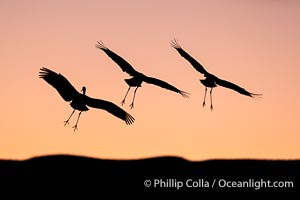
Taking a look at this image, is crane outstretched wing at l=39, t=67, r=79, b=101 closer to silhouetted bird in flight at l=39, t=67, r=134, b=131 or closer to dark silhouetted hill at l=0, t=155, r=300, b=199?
silhouetted bird in flight at l=39, t=67, r=134, b=131

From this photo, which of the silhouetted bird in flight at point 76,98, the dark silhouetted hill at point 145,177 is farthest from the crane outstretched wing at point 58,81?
the dark silhouetted hill at point 145,177

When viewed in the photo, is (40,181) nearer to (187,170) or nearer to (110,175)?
(110,175)

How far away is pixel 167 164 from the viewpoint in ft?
69.5

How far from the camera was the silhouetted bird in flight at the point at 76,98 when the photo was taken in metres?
19.1

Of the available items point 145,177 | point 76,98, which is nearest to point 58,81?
point 76,98

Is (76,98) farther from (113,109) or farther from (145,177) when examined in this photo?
(145,177)

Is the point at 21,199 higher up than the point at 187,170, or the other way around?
the point at 187,170

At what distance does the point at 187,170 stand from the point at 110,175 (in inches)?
77.5

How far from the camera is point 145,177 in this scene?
66.6 feet

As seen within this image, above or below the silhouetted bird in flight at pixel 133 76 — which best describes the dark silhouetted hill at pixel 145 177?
below

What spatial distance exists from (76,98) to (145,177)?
8.61ft

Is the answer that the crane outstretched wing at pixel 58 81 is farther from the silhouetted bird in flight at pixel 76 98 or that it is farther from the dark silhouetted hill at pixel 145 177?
the dark silhouetted hill at pixel 145 177

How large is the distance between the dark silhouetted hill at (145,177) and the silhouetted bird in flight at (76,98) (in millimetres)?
1337

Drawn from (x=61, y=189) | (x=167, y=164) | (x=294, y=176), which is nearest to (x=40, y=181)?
(x=61, y=189)
